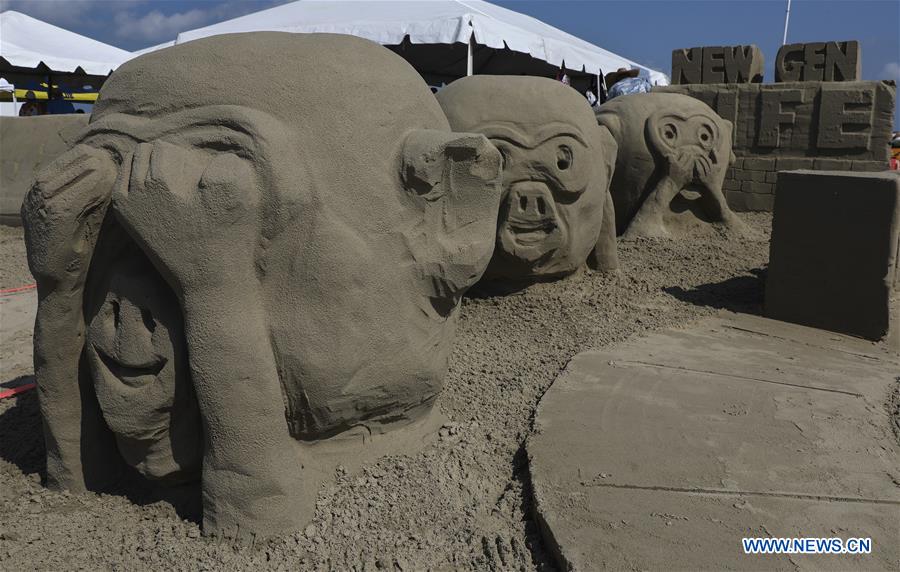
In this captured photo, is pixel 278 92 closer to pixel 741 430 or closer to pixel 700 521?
pixel 700 521

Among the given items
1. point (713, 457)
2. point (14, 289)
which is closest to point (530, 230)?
point (713, 457)

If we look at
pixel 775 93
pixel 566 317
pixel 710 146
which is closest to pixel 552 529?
pixel 566 317

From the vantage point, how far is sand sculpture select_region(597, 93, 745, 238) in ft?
20.2

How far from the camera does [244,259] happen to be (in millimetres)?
1875

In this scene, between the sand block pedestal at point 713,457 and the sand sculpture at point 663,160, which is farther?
the sand sculpture at point 663,160

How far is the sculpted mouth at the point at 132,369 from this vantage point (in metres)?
1.98

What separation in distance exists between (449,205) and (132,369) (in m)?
1.05

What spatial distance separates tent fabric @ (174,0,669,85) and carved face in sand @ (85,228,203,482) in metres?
7.22

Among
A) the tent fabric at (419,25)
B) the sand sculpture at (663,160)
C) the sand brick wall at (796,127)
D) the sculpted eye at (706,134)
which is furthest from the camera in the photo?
the tent fabric at (419,25)

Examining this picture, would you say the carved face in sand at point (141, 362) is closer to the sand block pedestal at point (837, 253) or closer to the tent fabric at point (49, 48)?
the sand block pedestal at point (837, 253)

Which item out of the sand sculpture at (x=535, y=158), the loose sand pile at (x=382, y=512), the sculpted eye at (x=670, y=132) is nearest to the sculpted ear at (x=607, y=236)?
→ the sand sculpture at (x=535, y=158)

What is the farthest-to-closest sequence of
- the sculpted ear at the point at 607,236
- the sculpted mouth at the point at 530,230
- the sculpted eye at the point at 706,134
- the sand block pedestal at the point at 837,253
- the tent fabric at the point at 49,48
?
the tent fabric at the point at 49,48, the sculpted eye at the point at 706,134, the sculpted ear at the point at 607,236, the sculpted mouth at the point at 530,230, the sand block pedestal at the point at 837,253

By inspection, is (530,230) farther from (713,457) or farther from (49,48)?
(49,48)

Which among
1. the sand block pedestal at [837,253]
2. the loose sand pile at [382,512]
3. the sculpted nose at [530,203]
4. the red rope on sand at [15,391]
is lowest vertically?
the loose sand pile at [382,512]
